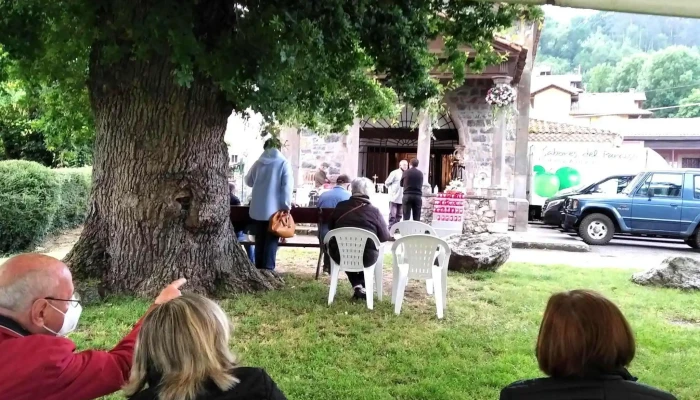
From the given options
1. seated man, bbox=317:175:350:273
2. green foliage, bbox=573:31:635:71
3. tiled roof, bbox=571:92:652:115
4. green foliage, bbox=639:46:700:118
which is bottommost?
seated man, bbox=317:175:350:273

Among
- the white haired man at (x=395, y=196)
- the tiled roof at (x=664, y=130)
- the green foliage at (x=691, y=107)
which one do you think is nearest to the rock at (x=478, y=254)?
the white haired man at (x=395, y=196)

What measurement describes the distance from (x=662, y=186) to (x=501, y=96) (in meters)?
3.97

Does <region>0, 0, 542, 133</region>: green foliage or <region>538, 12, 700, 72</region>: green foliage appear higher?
<region>538, 12, 700, 72</region>: green foliage

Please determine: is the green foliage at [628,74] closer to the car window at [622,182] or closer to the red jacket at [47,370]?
the car window at [622,182]

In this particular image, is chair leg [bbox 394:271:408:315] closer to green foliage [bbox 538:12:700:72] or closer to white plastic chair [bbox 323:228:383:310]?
white plastic chair [bbox 323:228:383:310]

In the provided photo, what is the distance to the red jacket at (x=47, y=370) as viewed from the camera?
1804 mm

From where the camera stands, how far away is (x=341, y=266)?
6.21m

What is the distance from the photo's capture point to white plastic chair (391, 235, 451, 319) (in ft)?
19.7

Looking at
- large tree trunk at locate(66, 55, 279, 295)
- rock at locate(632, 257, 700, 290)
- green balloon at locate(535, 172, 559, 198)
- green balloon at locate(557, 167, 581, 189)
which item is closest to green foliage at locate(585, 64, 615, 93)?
green balloon at locate(557, 167, 581, 189)

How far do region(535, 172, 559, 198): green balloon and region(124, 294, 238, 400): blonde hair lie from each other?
59.0 feet

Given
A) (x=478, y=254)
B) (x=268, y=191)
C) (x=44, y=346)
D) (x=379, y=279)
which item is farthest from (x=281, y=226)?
(x=44, y=346)

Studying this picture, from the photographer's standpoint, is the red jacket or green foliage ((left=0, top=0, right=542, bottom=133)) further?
green foliage ((left=0, top=0, right=542, bottom=133))

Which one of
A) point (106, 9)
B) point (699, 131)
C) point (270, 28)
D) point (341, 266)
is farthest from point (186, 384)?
point (699, 131)

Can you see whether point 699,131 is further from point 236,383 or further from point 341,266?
point 236,383
